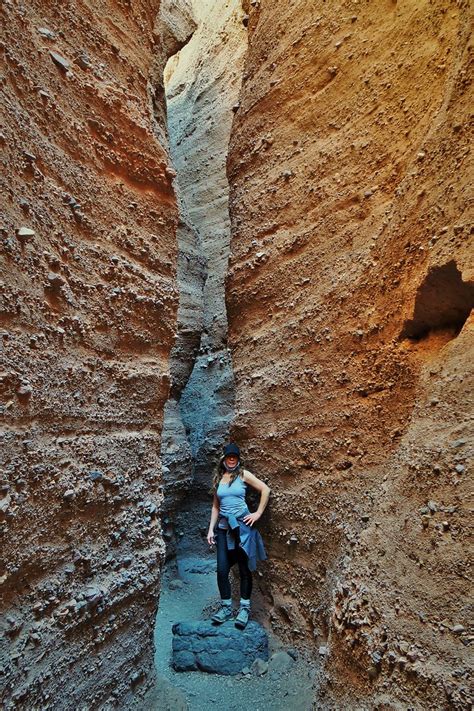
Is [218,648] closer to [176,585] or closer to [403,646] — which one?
[403,646]

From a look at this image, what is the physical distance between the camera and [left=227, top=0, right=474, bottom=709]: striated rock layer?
2.06 meters

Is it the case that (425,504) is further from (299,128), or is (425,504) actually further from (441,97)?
(299,128)

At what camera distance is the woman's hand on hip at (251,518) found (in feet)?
11.4

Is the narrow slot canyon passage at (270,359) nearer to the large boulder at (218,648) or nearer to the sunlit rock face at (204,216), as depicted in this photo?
the large boulder at (218,648)

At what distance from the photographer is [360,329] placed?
2.96 meters

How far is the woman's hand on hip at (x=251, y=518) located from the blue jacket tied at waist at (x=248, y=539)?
1.0 inches

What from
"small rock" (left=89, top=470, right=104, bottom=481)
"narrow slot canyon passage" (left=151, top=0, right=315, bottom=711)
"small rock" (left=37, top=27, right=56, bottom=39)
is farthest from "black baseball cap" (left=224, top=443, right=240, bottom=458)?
"small rock" (left=37, top=27, right=56, bottom=39)

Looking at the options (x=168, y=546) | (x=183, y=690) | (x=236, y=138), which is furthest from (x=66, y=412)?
(x=168, y=546)

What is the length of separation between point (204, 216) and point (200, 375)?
8.21 ft

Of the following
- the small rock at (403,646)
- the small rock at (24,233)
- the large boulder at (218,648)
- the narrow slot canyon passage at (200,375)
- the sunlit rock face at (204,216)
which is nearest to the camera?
the small rock at (403,646)

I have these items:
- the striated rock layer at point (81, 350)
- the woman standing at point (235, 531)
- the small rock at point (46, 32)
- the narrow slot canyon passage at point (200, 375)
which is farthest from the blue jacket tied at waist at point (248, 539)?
A: the small rock at point (46, 32)

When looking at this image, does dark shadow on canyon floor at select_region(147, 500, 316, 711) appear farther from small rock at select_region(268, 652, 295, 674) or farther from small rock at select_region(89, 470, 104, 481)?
small rock at select_region(89, 470, 104, 481)

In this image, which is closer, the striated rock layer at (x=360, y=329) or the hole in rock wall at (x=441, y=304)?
the striated rock layer at (x=360, y=329)

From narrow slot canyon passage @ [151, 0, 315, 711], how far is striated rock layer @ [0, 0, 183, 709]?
0.70m
